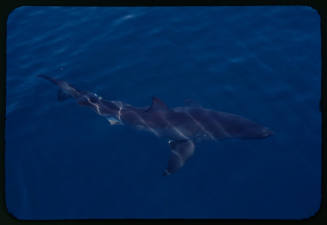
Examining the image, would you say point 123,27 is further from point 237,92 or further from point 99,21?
point 237,92

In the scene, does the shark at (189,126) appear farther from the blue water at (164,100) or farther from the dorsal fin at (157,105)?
the blue water at (164,100)

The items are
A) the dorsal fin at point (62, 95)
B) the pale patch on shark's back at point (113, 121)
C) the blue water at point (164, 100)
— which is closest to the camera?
the blue water at point (164, 100)

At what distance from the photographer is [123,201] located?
7410 millimetres

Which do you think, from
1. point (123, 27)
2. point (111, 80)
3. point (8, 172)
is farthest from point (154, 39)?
point (8, 172)

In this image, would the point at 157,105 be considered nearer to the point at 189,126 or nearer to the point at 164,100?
the point at 189,126

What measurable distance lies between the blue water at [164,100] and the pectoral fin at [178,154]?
0.67 ft

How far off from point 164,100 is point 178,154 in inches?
74.4

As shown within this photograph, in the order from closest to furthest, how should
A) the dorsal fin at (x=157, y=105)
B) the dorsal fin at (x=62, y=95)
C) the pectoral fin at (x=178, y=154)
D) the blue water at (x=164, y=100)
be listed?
the blue water at (x=164, y=100) < the pectoral fin at (x=178, y=154) < the dorsal fin at (x=157, y=105) < the dorsal fin at (x=62, y=95)

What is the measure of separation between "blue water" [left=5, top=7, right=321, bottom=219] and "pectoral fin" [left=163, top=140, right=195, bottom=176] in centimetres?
20

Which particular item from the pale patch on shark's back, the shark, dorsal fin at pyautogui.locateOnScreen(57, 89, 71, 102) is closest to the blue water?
the pale patch on shark's back

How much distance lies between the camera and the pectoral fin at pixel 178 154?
7605 mm

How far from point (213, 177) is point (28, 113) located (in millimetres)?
5125

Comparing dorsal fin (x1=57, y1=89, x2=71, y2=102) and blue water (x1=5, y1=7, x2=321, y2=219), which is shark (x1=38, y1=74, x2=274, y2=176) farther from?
dorsal fin (x1=57, y1=89, x2=71, y2=102)

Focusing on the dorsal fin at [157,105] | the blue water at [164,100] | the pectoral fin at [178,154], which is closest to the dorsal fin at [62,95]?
the blue water at [164,100]
